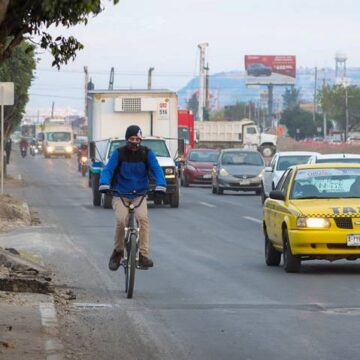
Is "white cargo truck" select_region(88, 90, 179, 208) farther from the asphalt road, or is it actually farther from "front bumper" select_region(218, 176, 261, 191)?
the asphalt road

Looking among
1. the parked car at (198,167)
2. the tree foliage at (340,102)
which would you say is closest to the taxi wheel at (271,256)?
the parked car at (198,167)

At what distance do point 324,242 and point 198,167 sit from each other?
3705 cm

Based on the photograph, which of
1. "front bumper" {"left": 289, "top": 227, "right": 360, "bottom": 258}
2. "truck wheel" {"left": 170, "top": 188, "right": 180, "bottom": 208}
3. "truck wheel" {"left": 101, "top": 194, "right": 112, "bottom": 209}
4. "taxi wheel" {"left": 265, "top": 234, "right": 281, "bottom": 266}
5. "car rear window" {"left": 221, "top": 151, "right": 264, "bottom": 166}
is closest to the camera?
"front bumper" {"left": 289, "top": 227, "right": 360, "bottom": 258}

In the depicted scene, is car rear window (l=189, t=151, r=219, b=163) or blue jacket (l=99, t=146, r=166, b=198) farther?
car rear window (l=189, t=151, r=219, b=163)

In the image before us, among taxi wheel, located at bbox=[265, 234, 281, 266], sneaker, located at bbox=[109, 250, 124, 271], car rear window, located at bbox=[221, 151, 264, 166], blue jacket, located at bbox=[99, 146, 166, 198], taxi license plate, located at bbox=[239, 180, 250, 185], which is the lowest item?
taxi license plate, located at bbox=[239, 180, 250, 185]

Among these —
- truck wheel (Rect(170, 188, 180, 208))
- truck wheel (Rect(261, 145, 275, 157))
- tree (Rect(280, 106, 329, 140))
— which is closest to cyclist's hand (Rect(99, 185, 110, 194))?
truck wheel (Rect(170, 188, 180, 208))

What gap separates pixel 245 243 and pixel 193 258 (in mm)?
3404

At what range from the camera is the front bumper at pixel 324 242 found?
1647 centimetres

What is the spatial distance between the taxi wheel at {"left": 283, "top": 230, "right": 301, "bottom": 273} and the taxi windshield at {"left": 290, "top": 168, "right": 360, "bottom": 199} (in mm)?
702

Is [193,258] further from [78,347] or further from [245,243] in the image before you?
[78,347]

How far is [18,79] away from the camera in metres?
48.2

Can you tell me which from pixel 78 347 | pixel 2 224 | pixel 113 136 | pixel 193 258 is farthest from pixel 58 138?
pixel 78 347

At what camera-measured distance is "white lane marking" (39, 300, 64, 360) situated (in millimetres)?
10211

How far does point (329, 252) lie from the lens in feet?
54.3
